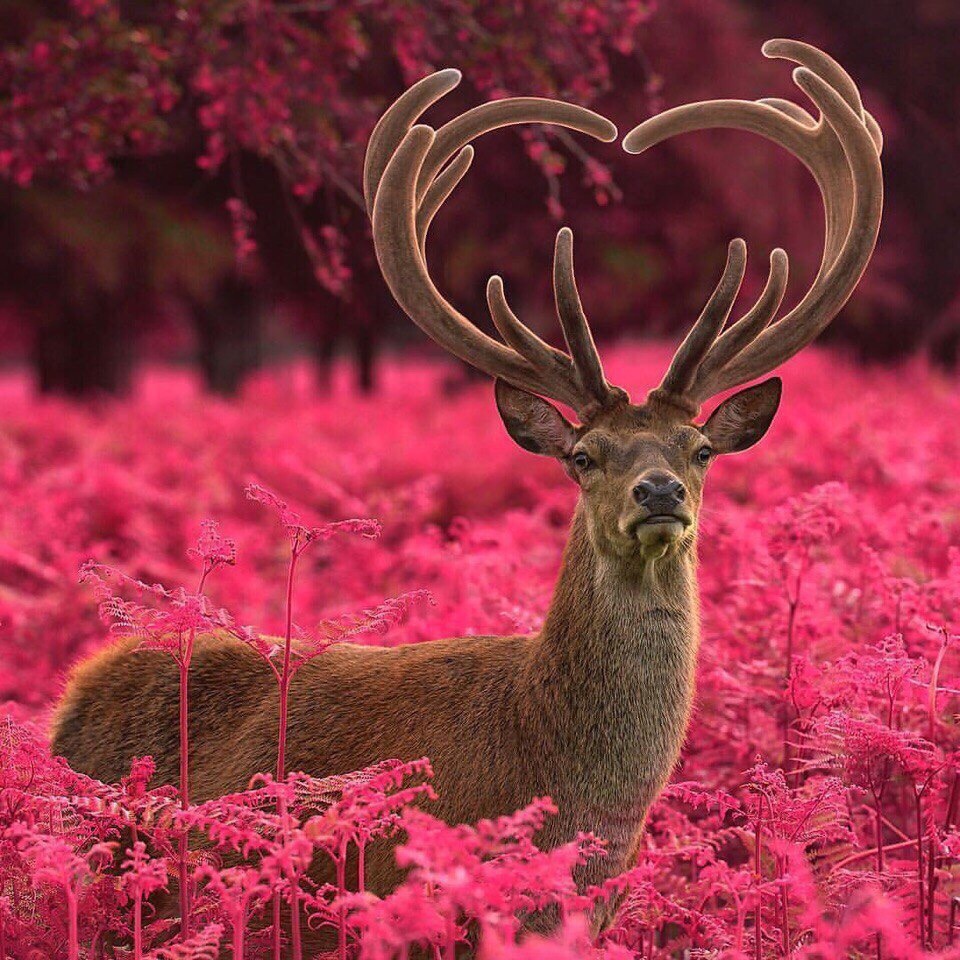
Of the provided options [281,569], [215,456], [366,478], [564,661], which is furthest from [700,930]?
[215,456]

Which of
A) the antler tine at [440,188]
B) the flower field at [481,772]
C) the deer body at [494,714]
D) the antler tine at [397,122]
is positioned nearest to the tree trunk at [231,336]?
the flower field at [481,772]

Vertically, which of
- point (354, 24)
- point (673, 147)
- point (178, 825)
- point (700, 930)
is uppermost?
point (673, 147)

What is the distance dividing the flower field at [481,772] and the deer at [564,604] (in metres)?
0.14

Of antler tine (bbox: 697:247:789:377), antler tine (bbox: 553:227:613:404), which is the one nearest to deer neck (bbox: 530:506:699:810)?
antler tine (bbox: 553:227:613:404)

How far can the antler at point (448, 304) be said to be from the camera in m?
3.38

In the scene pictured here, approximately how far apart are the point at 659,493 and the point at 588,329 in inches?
19.3

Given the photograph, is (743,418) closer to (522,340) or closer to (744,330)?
(744,330)

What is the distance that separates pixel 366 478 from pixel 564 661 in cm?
631

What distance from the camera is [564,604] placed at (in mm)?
3332

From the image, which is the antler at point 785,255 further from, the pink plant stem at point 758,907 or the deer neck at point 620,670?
the pink plant stem at point 758,907

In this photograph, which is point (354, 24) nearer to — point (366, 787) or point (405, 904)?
point (366, 787)

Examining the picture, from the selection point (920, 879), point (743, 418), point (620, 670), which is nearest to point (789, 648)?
point (743, 418)

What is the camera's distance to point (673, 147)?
15.0 meters

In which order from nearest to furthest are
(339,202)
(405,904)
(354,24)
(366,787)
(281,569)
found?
(405,904) < (366,787) < (354,24) < (281,569) < (339,202)
